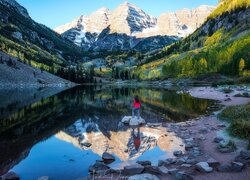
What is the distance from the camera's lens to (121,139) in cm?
2536

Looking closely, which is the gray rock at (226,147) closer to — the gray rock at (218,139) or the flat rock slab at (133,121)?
the gray rock at (218,139)

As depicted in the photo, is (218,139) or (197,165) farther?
(218,139)

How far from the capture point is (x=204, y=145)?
71.1 feet

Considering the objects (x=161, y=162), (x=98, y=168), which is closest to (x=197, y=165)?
(x=161, y=162)

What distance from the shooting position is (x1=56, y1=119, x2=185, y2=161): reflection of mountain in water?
70.7ft

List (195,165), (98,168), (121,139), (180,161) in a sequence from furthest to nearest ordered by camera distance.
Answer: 1. (121,139)
2. (180,161)
3. (98,168)
4. (195,165)

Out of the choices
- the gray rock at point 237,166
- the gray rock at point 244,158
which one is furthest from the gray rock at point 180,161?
the gray rock at point 244,158

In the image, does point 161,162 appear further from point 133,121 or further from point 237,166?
point 133,121

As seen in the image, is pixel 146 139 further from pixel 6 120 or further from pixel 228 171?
pixel 6 120

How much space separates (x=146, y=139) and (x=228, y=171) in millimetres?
10441

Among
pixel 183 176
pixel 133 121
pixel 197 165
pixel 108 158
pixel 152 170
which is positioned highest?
pixel 133 121

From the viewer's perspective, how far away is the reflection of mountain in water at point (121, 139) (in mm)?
21562

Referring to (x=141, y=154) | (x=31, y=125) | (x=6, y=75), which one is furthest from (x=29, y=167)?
(x=6, y=75)

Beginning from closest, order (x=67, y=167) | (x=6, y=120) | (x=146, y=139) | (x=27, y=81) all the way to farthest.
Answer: (x=67, y=167) → (x=146, y=139) → (x=6, y=120) → (x=27, y=81)
